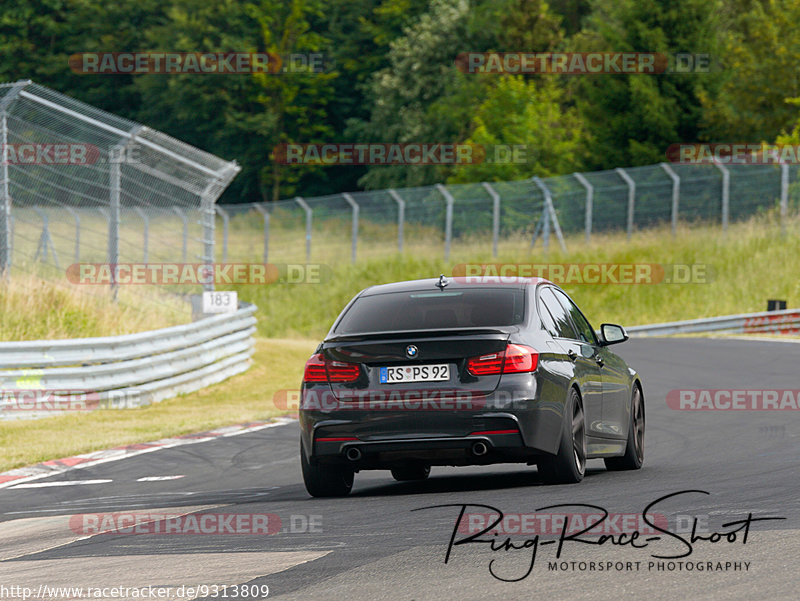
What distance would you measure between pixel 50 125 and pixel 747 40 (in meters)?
50.1

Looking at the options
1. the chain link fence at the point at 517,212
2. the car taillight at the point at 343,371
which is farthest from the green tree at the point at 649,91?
the car taillight at the point at 343,371

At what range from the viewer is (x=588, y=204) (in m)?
37.4

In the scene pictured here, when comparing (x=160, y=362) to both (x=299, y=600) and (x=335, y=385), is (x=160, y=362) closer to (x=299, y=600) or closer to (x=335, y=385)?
(x=335, y=385)

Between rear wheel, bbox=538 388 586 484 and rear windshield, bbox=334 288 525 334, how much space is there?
0.72 m

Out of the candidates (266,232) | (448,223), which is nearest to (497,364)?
(448,223)

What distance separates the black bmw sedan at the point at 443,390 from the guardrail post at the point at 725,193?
89.8 ft

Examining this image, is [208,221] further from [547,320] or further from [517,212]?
[517,212]

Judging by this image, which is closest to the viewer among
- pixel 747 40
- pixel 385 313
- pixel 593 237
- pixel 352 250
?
pixel 385 313

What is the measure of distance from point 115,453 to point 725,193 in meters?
25.9

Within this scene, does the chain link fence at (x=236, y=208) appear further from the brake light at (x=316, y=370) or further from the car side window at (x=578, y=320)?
the brake light at (x=316, y=370)

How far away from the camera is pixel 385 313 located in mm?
9422

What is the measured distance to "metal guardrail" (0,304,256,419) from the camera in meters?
16.1

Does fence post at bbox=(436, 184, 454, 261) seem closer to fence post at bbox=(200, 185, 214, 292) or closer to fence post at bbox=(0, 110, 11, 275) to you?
fence post at bbox=(200, 185, 214, 292)

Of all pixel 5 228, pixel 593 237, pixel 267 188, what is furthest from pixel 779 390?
pixel 267 188
